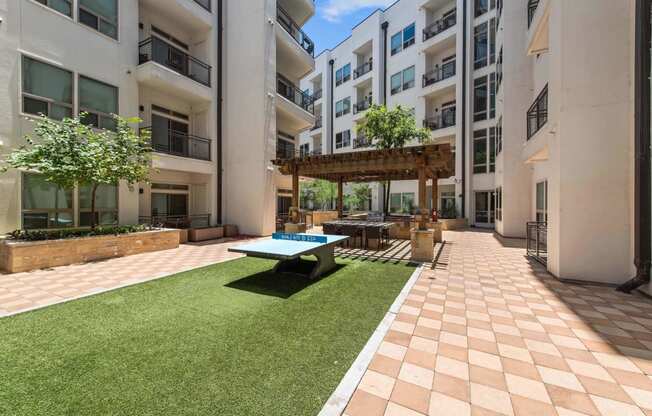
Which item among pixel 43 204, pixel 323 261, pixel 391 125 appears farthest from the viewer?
pixel 391 125

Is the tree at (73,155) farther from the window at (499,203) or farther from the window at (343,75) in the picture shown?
the window at (343,75)

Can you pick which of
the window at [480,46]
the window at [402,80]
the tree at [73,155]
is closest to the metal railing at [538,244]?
the window at [480,46]

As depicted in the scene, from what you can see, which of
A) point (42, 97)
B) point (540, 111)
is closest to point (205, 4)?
point (42, 97)

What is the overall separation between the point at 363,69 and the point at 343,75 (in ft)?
10.4

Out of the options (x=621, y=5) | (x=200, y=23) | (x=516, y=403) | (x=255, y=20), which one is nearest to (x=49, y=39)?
(x=200, y=23)

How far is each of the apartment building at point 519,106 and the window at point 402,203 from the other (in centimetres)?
14

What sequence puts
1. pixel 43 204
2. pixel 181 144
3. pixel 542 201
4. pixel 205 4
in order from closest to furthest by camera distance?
pixel 43 204 < pixel 542 201 < pixel 181 144 < pixel 205 4

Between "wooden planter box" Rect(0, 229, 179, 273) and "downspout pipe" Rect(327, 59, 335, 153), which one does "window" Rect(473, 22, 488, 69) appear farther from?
"wooden planter box" Rect(0, 229, 179, 273)

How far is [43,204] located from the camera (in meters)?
8.63

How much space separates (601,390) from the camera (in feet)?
8.75

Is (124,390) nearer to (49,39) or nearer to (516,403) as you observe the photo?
(516,403)

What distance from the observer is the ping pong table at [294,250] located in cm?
565

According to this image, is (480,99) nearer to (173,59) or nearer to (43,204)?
(173,59)

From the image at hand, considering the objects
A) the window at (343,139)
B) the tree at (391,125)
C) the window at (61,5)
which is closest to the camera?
the window at (61,5)
